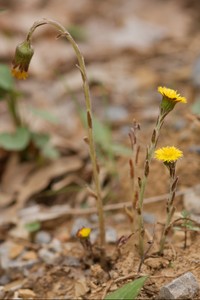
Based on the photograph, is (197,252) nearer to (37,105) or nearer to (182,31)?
(37,105)

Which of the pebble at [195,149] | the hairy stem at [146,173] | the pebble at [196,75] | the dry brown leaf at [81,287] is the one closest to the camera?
the hairy stem at [146,173]

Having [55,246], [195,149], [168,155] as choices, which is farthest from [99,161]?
[168,155]

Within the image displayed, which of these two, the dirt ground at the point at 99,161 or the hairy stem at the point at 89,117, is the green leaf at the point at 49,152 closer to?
the dirt ground at the point at 99,161

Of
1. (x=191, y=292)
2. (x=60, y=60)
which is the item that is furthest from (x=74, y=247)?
(x=60, y=60)

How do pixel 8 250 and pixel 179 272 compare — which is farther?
pixel 8 250

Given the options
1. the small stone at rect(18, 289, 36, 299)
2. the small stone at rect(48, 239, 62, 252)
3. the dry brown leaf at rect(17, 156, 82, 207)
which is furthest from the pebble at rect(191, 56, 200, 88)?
the small stone at rect(18, 289, 36, 299)

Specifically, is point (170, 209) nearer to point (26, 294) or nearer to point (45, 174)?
point (26, 294)

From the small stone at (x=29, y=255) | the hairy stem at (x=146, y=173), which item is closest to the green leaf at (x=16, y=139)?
the small stone at (x=29, y=255)
